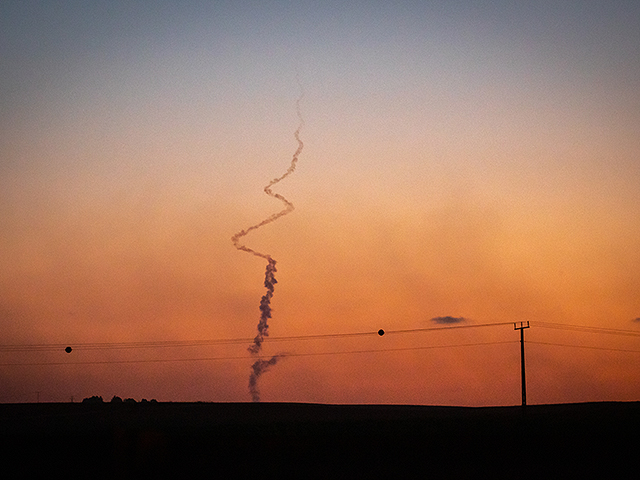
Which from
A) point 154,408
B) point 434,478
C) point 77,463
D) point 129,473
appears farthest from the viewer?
point 154,408

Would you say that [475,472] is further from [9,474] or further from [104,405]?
[104,405]

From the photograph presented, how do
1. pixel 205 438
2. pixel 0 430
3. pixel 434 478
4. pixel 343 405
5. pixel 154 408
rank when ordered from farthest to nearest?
pixel 343 405
pixel 154 408
pixel 0 430
pixel 205 438
pixel 434 478

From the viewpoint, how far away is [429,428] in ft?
299

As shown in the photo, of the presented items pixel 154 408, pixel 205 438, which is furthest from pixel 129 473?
pixel 154 408

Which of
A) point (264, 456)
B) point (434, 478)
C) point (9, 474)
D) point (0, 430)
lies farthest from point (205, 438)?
point (0, 430)

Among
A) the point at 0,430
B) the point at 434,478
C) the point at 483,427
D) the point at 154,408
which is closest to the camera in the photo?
the point at 434,478

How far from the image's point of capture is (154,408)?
527 feet

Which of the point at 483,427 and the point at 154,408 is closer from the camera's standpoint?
the point at 483,427

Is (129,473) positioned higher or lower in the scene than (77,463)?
higher

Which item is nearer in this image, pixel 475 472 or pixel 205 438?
pixel 475 472

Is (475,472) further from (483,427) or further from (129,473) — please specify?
(483,427)

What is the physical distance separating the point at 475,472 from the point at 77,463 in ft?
113

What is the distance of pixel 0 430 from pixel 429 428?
234 ft

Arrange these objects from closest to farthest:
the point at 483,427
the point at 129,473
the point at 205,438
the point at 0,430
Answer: the point at 129,473 → the point at 205,438 → the point at 483,427 → the point at 0,430
